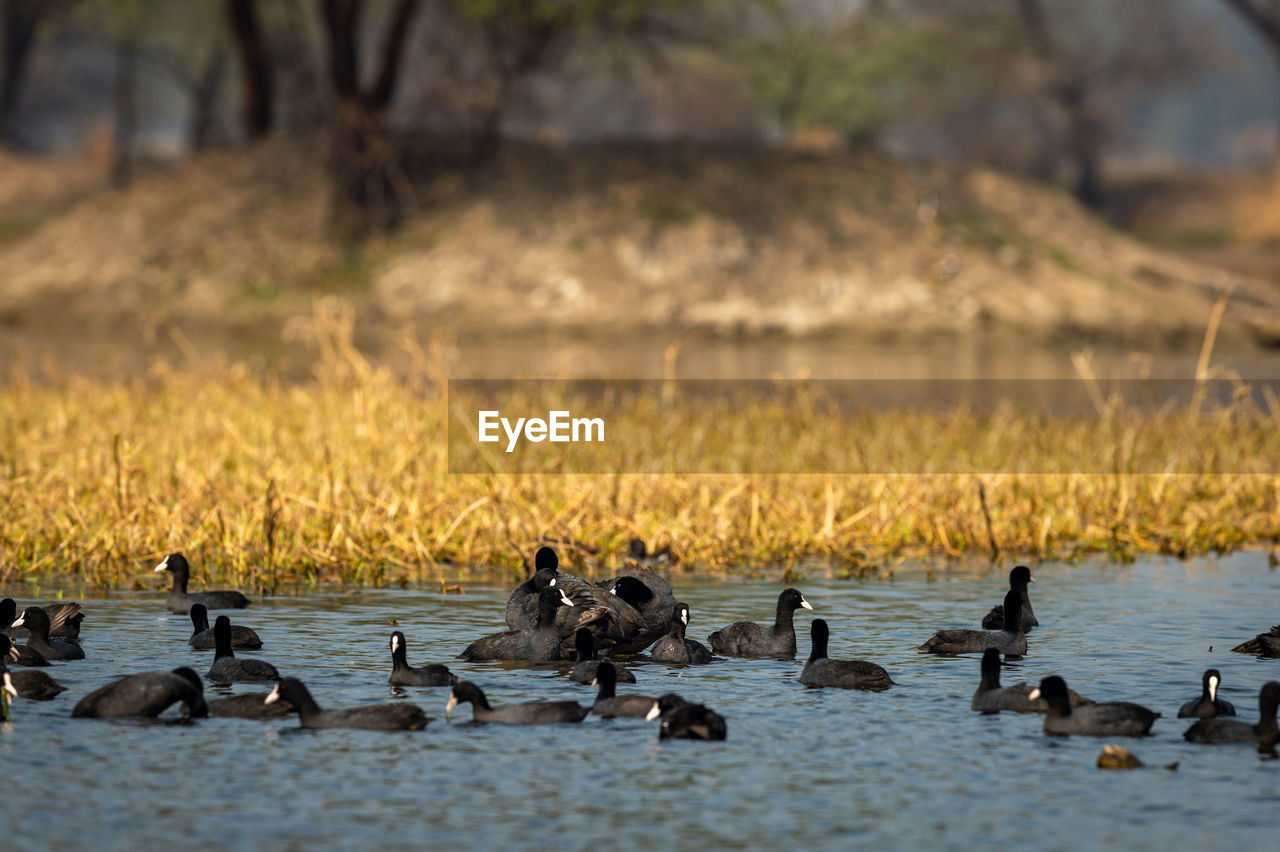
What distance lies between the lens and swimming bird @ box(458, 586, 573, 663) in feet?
40.1

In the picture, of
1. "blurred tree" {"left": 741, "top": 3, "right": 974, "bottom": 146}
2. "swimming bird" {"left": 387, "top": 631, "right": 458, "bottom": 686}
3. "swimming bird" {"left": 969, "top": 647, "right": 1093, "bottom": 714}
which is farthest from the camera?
"blurred tree" {"left": 741, "top": 3, "right": 974, "bottom": 146}

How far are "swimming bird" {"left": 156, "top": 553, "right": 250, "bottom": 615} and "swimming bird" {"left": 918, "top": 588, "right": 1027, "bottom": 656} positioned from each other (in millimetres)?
4994

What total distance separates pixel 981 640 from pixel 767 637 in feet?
4.60

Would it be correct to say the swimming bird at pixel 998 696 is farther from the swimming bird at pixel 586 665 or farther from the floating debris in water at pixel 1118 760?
A: the swimming bird at pixel 586 665

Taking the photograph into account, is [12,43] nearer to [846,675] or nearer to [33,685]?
[33,685]

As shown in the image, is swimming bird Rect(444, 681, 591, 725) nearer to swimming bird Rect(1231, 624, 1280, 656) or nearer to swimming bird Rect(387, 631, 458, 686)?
swimming bird Rect(387, 631, 458, 686)

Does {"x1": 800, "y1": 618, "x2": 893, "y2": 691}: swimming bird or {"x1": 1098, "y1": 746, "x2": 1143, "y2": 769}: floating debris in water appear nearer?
{"x1": 1098, "y1": 746, "x2": 1143, "y2": 769}: floating debris in water

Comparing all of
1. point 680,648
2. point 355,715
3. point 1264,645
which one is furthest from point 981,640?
point 355,715

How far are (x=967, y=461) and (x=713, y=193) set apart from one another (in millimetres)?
30426

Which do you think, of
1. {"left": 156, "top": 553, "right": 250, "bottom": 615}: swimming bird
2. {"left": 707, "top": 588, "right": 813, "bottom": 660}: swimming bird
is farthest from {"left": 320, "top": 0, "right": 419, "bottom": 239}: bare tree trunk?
{"left": 707, "top": 588, "right": 813, "bottom": 660}: swimming bird

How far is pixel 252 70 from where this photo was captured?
51.7 metres

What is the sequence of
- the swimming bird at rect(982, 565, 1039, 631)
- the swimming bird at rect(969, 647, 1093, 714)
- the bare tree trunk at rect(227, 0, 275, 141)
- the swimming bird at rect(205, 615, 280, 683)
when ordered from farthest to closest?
1. the bare tree trunk at rect(227, 0, 275, 141)
2. the swimming bird at rect(982, 565, 1039, 631)
3. the swimming bird at rect(205, 615, 280, 683)
4. the swimming bird at rect(969, 647, 1093, 714)

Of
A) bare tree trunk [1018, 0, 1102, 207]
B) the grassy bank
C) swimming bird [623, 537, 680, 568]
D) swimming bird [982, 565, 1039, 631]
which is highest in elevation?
bare tree trunk [1018, 0, 1102, 207]

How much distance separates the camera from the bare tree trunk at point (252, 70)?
50.1m
